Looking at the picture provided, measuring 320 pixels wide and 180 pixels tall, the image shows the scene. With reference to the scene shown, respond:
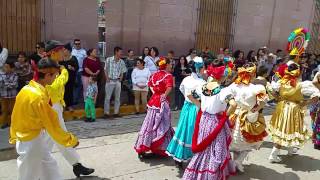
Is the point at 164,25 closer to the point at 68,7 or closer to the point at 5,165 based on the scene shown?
the point at 68,7

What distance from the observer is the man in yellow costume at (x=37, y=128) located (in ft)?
12.3

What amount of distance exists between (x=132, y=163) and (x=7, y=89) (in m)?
3.12

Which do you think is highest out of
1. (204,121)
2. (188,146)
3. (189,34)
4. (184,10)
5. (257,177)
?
(184,10)

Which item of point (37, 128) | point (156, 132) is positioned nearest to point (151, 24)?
point (156, 132)

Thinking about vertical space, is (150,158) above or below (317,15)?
below

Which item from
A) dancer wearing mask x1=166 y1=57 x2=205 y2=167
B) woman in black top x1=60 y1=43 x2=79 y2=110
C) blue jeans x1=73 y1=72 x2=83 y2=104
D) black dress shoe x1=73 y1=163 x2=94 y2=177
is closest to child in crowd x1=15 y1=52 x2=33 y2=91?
woman in black top x1=60 y1=43 x2=79 y2=110

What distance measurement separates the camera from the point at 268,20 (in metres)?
13.6

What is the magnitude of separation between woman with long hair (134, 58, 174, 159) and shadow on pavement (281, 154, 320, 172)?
1.98 m

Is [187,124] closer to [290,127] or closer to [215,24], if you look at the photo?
[290,127]

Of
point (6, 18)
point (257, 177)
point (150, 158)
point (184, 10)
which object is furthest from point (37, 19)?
point (257, 177)

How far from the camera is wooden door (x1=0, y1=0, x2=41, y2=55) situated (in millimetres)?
8781

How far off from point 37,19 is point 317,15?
453 inches

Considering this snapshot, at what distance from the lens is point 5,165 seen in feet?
17.3

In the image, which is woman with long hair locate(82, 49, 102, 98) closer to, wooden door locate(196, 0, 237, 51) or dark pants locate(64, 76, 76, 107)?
dark pants locate(64, 76, 76, 107)
